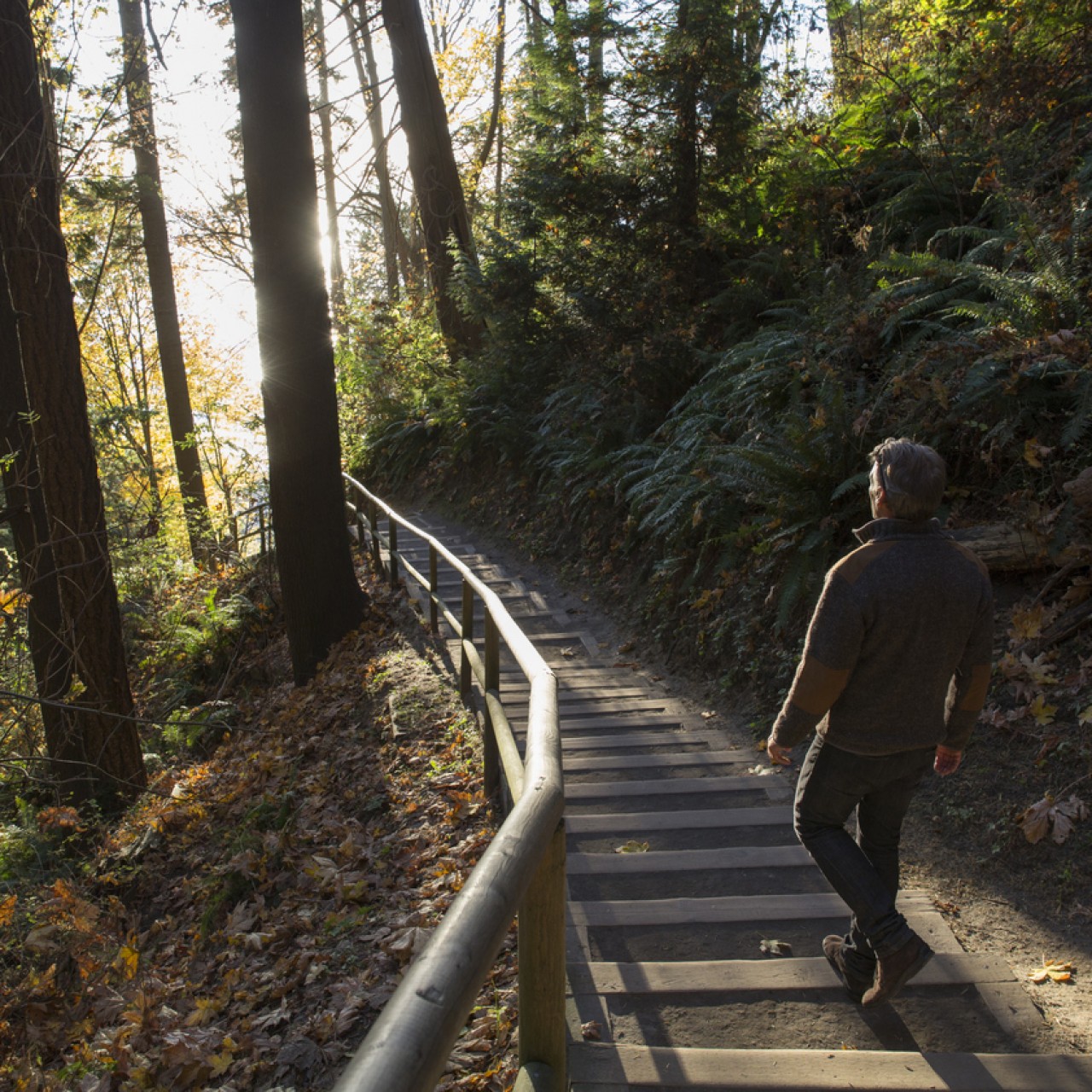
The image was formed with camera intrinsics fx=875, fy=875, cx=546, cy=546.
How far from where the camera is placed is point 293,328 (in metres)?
9.55

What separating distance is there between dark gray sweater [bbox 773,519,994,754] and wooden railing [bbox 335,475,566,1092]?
39.1 inches

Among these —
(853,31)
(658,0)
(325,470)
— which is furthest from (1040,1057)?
(853,31)

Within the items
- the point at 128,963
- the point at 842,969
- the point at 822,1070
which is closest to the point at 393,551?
the point at 128,963

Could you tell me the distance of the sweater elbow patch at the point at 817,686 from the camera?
120 inches

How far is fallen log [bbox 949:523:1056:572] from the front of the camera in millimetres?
5582

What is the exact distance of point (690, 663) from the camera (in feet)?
25.7

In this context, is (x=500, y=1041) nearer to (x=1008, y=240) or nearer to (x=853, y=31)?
(x=1008, y=240)

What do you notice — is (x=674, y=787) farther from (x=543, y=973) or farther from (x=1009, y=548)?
(x=543, y=973)

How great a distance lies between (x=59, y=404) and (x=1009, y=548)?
8147 millimetres

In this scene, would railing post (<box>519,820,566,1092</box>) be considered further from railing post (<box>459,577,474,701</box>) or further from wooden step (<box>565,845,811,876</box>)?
→ railing post (<box>459,577,474,701</box>)

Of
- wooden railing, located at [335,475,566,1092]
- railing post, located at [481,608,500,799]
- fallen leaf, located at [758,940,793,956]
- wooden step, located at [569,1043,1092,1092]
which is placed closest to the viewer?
wooden railing, located at [335,475,566,1092]

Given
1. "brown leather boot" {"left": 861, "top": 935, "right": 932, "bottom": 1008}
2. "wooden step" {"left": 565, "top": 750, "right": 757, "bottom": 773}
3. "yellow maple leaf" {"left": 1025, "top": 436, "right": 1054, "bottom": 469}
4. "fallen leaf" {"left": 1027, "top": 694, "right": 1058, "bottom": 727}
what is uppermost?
"yellow maple leaf" {"left": 1025, "top": 436, "right": 1054, "bottom": 469}

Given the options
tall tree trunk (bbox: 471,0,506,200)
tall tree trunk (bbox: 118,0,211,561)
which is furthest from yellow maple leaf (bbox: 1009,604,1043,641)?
tall tree trunk (bbox: 471,0,506,200)

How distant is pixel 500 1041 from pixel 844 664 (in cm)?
189
